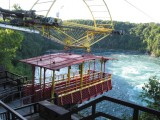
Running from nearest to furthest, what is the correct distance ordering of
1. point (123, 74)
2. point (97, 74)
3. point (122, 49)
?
1. point (97, 74)
2. point (123, 74)
3. point (122, 49)

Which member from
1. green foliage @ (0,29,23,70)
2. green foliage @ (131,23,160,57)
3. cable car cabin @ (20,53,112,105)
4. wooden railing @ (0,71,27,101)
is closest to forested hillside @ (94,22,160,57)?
green foliage @ (131,23,160,57)

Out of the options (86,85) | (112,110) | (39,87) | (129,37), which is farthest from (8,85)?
(129,37)

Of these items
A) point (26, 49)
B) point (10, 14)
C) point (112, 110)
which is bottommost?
point (112, 110)

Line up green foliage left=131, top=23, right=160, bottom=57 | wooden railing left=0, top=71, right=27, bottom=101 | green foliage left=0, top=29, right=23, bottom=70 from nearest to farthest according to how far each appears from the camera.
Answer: wooden railing left=0, top=71, right=27, bottom=101 < green foliage left=0, top=29, right=23, bottom=70 < green foliage left=131, top=23, right=160, bottom=57

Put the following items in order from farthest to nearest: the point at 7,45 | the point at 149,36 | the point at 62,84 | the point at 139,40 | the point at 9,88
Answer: the point at 139,40 → the point at 149,36 → the point at 7,45 → the point at 62,84 → the point at 9,88

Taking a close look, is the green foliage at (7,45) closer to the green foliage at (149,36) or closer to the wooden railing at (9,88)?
the wooden railing at (9,88)

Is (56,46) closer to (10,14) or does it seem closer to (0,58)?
(0,58)

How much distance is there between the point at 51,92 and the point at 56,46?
89125 millimetres

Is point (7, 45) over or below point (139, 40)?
over

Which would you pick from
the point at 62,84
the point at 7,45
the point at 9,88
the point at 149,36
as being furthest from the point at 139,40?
the point at 9,88

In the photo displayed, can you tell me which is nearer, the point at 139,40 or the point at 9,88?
the point at 9,88

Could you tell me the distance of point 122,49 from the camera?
111m

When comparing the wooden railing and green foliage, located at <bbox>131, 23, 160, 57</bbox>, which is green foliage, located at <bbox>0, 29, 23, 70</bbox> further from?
green foliage, located at <bbox>131, 23, 160, 57</bbox>

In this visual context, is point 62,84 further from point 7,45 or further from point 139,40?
point 139,40
